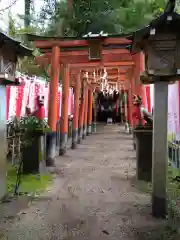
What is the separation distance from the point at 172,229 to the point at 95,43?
635 centimetres

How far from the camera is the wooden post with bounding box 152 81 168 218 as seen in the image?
483cm

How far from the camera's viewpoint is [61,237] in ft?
13.5

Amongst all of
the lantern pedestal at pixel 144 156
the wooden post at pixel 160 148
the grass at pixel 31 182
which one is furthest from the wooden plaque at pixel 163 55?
the grass at pixel 31 182

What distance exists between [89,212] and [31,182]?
2.54 meters

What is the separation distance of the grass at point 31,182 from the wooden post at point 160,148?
2878 millimetres

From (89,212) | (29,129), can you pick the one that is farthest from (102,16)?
(89,212)

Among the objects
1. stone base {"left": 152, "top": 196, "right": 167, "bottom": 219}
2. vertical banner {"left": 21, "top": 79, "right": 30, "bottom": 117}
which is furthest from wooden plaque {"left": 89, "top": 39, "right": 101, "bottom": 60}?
stone base {"left": 152, "top": 196, "right": 167, "bottom": 219}

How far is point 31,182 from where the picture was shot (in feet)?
23.7

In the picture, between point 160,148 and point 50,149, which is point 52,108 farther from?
point 160,148

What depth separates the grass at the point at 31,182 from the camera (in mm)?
6527

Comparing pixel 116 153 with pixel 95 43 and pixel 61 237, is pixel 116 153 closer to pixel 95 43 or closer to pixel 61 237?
pixel 95 43

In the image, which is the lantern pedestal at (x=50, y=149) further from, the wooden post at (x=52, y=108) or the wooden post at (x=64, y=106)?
the wooden post at (x=64, y=106)

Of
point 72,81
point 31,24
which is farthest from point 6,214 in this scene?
point 72,81

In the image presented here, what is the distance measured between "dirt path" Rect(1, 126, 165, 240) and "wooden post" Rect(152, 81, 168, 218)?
1.00 ft
